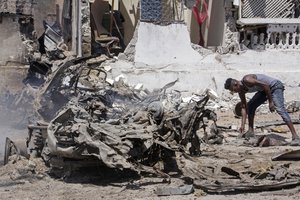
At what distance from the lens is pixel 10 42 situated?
15445 mm

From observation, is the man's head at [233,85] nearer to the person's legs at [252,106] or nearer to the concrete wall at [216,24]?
the person's legs at [252,106]

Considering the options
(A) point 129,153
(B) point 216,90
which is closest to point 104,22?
(B) point 216,90

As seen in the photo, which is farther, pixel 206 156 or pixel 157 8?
pixel 157 8

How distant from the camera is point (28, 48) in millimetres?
15477

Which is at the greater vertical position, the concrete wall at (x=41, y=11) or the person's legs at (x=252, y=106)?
the concrete wall at (x=41, y=11)

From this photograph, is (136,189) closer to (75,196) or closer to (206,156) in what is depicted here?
(75,196)

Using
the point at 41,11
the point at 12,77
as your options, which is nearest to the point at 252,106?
the point at 12,77

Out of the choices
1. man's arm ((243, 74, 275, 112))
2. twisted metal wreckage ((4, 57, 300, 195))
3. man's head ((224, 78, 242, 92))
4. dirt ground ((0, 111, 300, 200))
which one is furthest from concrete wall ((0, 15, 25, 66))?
dirt ground ((0, 111, 300, 200))

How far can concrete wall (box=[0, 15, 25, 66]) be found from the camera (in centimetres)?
1537

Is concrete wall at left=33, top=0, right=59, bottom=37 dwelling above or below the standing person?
above

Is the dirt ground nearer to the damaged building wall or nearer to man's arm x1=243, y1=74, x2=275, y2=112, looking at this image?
man's arm x1=243, y1=74, x2=275, y2=112

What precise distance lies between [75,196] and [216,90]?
8067mm

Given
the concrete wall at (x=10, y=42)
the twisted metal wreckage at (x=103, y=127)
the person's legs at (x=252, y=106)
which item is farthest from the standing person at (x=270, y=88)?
the concrete wall at (x=10, y=42)

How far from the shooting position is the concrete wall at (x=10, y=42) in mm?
15367
